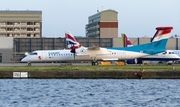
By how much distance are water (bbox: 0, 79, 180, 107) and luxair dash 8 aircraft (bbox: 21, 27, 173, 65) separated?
34.3m

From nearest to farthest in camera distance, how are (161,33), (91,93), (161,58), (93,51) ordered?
(91,93) → (161,33) → (93,51) → (161,58)

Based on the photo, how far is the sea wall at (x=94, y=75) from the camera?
247 ft

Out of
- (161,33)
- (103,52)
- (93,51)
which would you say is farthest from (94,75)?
(161,33)

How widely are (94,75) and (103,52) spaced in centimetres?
3423

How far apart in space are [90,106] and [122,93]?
12.0m

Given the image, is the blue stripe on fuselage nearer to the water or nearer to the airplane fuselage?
the airplane fuselage

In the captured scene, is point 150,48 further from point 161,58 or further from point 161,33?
point 161,58

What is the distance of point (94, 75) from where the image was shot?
75.7 meters

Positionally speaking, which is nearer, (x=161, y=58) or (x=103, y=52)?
(x=103, y=52)

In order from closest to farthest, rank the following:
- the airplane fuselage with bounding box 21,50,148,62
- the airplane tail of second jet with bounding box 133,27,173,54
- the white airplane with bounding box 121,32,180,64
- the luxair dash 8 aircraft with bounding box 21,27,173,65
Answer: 1. the airplane fuselage with bounding box 21,50,148,62
2. the luxair dash 8 aircraft with bounding box 21,27,173,65
3. the airplane tail of second jet with bounding box 133,27,173,54
4. the white airplane with bounding box 121,32,180,64

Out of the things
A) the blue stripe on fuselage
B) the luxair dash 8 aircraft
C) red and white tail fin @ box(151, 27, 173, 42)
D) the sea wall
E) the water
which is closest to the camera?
the water

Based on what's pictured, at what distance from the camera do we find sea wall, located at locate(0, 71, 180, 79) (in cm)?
7519

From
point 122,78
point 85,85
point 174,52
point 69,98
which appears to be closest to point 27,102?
point 69,98

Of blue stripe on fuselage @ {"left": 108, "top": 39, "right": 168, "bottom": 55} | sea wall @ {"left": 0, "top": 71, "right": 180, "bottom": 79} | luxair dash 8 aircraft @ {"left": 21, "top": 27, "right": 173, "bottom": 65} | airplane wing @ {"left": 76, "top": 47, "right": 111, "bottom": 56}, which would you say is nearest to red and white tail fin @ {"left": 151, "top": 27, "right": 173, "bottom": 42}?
luxair dash 8 aircraft @ {"left": 21, "top": 27, "right": 173, "bottom": 65}
